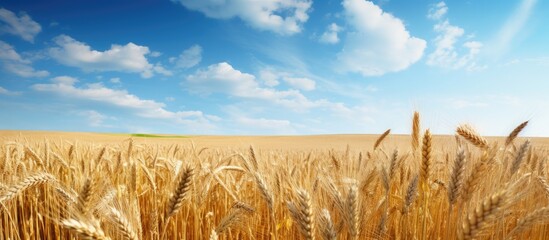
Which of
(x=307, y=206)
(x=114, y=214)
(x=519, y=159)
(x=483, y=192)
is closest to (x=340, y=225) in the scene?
(x=307, y=206)

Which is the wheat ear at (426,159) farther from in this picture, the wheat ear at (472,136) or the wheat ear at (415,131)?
the wheat ear at (472,136)

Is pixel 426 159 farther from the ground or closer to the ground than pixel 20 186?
farther from the ground

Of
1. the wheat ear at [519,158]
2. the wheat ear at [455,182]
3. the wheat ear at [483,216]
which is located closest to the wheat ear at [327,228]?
the wheat ear at [483,216]

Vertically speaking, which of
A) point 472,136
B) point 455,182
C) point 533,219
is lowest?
point 533,219

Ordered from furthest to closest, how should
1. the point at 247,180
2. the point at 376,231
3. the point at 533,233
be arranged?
the point at 247,180
the point at 533,233
the point at 376,231

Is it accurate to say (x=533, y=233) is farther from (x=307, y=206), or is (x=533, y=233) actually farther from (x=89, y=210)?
(x=89, y=210)

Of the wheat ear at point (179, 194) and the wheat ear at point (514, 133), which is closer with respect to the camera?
the wheat ear at point (179, 194)

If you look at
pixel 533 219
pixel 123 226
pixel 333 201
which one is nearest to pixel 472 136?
pixel 533 219

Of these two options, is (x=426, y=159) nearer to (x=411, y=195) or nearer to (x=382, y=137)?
(x=411, y=195)

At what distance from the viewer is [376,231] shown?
2096 millimetres

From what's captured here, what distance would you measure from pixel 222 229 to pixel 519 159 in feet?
7.21

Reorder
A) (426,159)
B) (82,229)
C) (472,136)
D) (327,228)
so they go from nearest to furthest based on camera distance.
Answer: (82,229), (327,228), (426,159), (472,136)

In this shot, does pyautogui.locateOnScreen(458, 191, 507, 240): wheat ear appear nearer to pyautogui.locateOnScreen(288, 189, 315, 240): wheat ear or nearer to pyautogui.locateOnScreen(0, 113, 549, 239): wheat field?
pyautogui.locateOnScreen(0, 113, 549, 239): wheat field

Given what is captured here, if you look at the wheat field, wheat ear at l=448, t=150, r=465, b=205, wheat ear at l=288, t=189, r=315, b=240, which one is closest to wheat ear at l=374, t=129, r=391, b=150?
the wheat field
